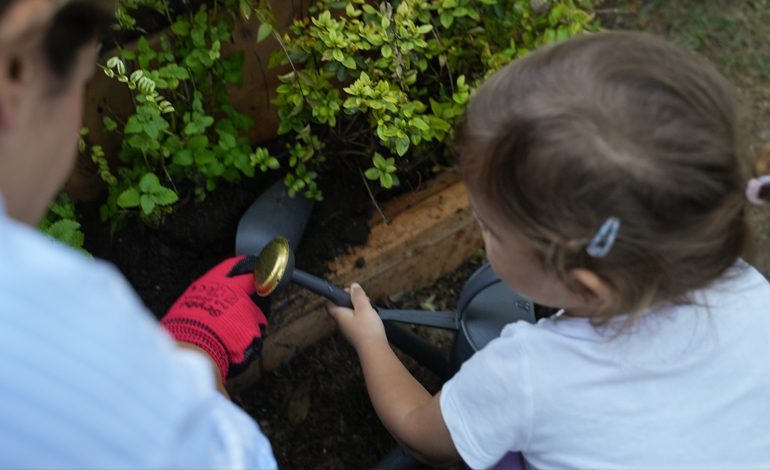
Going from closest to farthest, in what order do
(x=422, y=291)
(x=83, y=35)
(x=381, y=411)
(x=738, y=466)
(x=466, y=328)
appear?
(x=83, y=35), (x=738, y=466), (x=381, y=411), (x=466, y=328), (x=422, y=291)

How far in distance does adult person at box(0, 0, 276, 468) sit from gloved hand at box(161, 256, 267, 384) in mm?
579

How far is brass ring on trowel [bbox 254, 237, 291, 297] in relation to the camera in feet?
4.36

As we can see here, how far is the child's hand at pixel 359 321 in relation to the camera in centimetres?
137

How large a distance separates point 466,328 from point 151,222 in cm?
60

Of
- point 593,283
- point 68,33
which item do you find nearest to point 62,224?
point 68,33

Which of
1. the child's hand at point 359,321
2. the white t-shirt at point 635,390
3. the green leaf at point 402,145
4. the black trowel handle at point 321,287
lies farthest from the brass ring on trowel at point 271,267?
the white t-shirt at point 635,390

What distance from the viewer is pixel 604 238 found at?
0.91 m

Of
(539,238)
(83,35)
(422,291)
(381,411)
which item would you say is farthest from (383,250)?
(83,35)

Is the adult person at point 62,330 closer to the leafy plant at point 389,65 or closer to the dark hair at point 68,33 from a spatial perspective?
the dark hair at point 68,33

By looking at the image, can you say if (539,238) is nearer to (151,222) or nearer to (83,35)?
(83,35)

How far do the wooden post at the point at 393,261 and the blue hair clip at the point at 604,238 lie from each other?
76 cm

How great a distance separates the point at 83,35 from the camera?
712mm

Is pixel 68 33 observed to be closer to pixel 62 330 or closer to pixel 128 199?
pixel 62 330

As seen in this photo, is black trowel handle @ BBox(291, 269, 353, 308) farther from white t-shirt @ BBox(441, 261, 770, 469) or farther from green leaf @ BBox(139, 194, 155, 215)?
white t-shirt @ BBox(441, 261, 770, 469)
